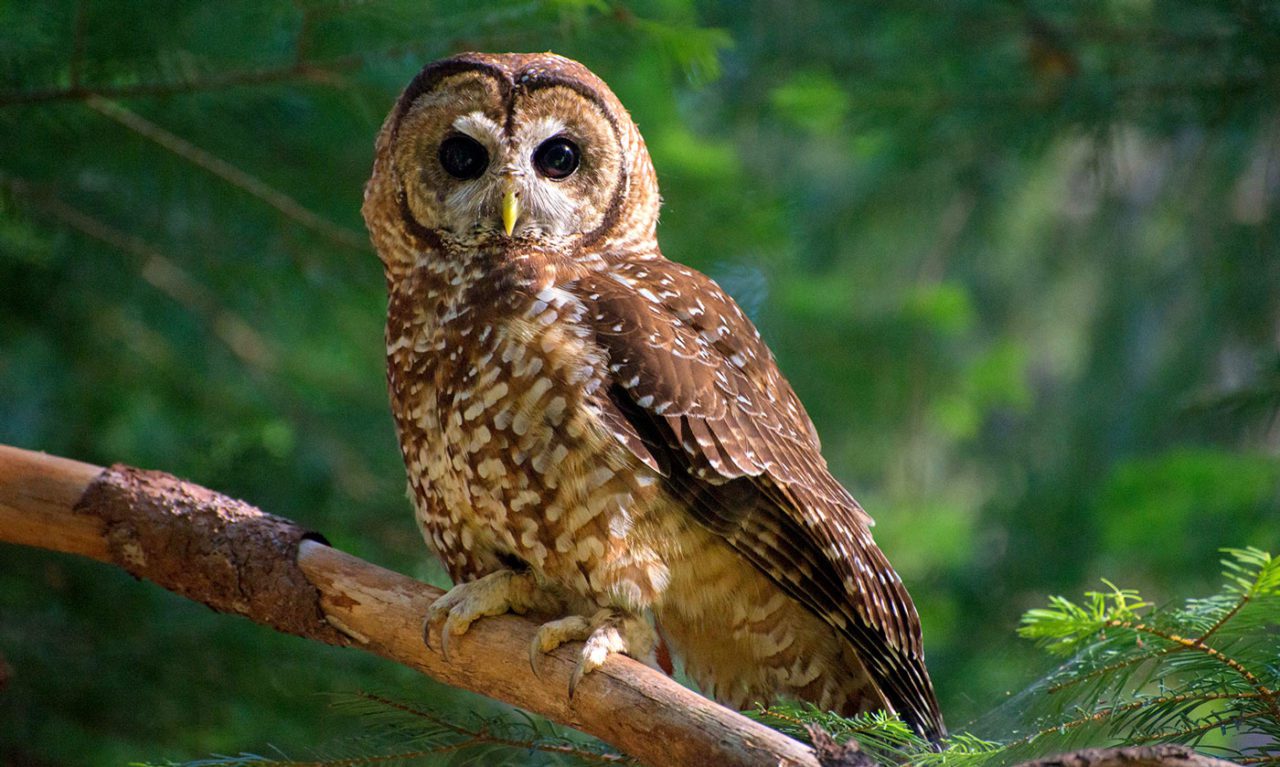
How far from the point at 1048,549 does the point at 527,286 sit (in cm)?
367

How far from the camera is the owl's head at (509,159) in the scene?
8.53 feet

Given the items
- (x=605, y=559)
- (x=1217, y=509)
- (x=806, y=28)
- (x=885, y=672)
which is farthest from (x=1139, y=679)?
(x=806, y=28)

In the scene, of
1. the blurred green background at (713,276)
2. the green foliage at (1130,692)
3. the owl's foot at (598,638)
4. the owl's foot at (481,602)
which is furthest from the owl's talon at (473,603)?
the blurred green background at (713,276)

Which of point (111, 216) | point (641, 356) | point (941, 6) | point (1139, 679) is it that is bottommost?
point (1139, 679)

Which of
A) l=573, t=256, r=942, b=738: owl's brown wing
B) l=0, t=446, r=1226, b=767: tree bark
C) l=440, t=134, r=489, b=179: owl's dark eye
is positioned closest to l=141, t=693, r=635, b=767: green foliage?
l=0, t=446, r=1226, b=767: tree bark

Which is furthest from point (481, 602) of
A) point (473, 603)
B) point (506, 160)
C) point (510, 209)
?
point (506, 160)

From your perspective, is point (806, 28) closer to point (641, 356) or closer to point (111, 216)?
point (111, 216)

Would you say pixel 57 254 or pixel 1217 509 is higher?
pixel 1217 509

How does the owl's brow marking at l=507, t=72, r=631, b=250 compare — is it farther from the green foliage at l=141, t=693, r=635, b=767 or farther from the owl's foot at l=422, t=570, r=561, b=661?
the green foliage at l=141, t=693, r=635, b=767

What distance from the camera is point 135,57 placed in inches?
116

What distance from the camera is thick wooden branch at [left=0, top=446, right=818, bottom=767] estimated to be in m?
2.37

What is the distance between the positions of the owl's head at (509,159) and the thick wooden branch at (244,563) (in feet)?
2.40

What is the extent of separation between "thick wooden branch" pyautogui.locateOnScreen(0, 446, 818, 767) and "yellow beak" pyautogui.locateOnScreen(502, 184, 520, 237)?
76 centimetres

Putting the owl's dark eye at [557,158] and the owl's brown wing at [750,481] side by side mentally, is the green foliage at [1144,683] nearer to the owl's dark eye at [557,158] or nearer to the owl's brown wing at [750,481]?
the owl's brown wing at [750,481]
